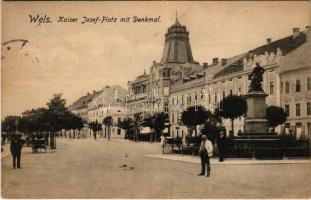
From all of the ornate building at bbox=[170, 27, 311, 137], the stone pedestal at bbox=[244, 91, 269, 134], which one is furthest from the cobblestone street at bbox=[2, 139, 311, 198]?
the ornate building at bbox=[170, 27, 311, 137]

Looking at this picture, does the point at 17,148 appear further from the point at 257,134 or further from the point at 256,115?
the point at 256,115

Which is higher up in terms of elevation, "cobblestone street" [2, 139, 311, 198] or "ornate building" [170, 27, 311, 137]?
"ornate building" [170, 27, 311, 137]

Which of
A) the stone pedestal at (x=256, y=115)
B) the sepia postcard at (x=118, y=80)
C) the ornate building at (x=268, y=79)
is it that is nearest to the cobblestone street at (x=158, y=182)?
the sepia postcard at (x=118, y=80)

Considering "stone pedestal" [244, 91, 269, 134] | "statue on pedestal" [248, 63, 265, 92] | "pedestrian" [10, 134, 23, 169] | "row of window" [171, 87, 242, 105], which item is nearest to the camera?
"pedestrian" [10, 134, 23, 169]

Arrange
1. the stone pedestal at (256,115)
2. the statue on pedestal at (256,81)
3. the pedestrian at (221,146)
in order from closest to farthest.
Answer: the pedestrian at (221,146) → the stone pedestal at (256,115) → the statue on pedestal at (256,81)

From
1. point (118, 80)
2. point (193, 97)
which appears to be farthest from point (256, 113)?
point (193, 97)

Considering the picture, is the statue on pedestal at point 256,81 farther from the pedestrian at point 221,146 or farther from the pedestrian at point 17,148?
the pedestrian at point 17,148

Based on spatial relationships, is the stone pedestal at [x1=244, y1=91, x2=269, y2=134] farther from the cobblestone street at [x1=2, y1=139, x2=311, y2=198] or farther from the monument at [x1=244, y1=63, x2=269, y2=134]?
the cobblestone street at [x1=2, y1=139, x2=311, y2=198]

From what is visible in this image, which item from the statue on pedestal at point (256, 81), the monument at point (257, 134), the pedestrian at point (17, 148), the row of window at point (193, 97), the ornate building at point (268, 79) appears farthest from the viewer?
the row of window at point (193, 97)
